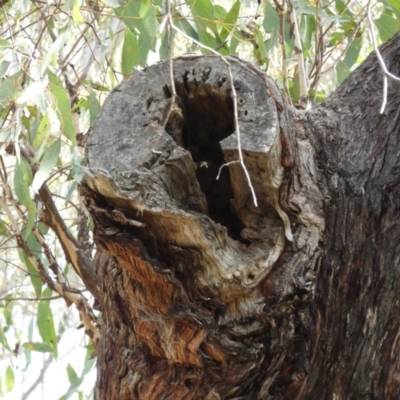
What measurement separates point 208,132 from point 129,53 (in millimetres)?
616

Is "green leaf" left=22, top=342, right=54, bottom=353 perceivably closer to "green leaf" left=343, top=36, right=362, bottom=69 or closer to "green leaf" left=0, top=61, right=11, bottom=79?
"green leaf" left=0, top=61, right=11, bottom=79

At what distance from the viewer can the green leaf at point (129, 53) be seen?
1718 mm

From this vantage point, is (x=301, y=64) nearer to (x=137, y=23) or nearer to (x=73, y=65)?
(x=137, y=23)

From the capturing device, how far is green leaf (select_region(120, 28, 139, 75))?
172 centimetres

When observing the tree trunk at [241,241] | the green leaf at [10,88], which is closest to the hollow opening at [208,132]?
the tree trunk at [241,241]

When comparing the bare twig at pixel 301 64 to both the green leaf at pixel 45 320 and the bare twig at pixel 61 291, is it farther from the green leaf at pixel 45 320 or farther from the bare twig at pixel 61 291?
the green leaf at pixel 45 320

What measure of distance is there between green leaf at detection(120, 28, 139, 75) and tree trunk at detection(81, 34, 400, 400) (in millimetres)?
584

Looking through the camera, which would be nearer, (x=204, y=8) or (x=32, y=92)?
(x=32, y=92)

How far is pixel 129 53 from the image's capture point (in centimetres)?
173

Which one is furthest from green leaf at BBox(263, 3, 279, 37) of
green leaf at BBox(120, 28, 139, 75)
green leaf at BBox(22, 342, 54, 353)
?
green leaf at BBox(22, 342, 54, 353)

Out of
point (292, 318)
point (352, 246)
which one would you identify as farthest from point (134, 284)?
point (352, 246)

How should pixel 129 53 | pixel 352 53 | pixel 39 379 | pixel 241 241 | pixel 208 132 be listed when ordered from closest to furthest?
pixel 241 241 < pixel 208 132 < pixel 129 53 < pixel 352 53 < pixel 39 379

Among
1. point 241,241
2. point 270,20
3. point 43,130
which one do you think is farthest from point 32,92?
point 270,20

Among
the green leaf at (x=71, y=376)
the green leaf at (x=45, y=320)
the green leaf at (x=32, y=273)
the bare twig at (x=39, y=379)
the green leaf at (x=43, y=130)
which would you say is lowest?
the green leaf at (x=71, y=376)
